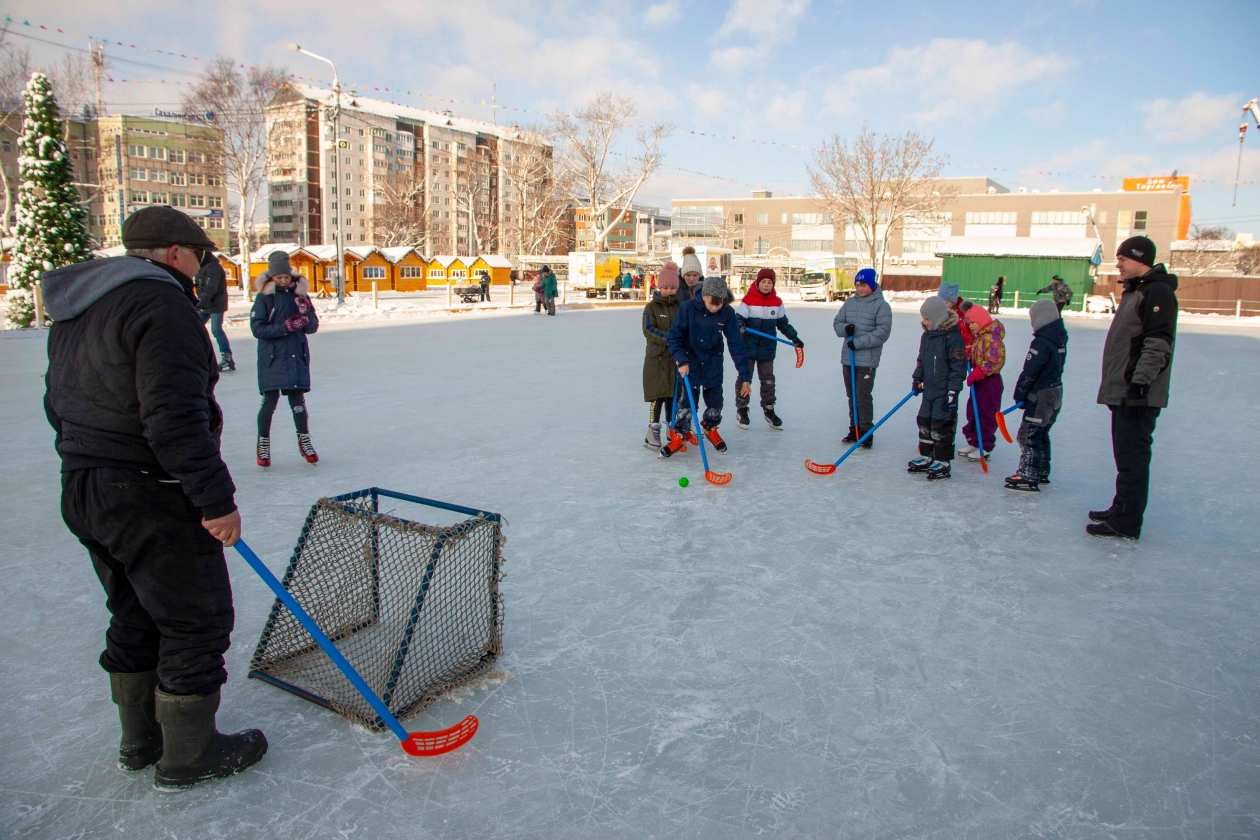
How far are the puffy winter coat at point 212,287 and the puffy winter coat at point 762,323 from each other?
536cm

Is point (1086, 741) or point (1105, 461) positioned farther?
point (1105, 461)

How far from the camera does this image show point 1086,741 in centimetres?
244

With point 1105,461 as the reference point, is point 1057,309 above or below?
above

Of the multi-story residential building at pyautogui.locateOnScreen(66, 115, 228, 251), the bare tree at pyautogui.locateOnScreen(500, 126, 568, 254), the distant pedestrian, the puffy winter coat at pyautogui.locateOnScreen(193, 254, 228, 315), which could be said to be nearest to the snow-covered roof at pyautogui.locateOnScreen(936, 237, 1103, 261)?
the bare tree at pyautogui.locateOnScreen(500, 126, 568, 254)

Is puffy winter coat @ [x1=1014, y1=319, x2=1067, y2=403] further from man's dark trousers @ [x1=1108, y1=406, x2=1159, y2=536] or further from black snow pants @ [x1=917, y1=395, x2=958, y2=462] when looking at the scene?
man's dark trousers @ [x1=1108, y1=406, x2=1159, y2=536]

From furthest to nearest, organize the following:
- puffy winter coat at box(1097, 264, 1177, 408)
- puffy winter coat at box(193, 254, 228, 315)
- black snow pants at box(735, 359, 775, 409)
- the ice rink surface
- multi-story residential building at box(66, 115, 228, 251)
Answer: multi-story residential building at box(66, 115, 228, 251), puffy winter coat at box(193, 254, 228, 315), black snow pants at box(735, 359, 775, 409), puffy winter coat at box(1097, 264, 1177, 408), the ice rink surface

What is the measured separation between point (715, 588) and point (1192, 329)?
22929mm

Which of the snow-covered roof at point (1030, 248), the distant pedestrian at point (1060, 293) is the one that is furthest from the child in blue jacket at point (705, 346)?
the snow-covered roof at point (1030, 248)

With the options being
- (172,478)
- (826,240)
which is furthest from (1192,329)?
(826,240)

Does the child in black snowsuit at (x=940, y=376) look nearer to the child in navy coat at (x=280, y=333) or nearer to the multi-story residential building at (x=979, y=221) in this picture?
the child in navy coat at (x=280, y=333)

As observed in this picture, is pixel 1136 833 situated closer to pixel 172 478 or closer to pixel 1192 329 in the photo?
pixel 172 478

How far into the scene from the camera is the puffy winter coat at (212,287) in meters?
7.93

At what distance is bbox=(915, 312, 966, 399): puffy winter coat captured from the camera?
5.36m

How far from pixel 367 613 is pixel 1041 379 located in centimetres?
441
